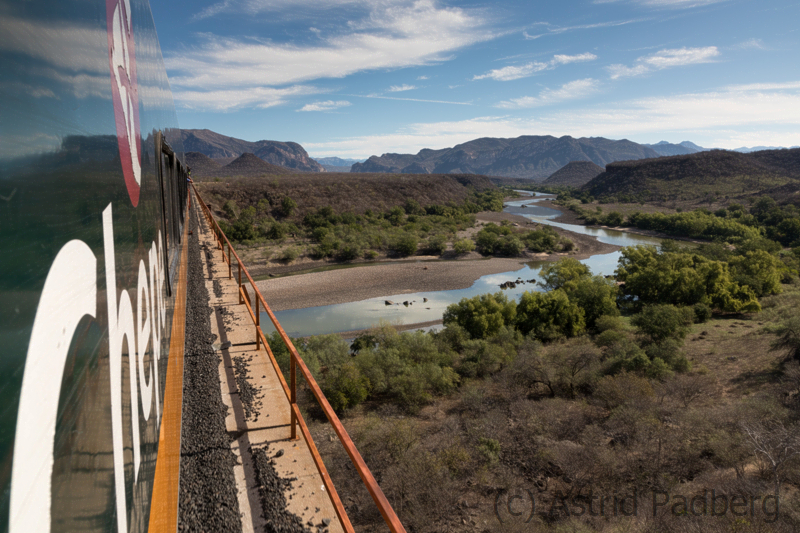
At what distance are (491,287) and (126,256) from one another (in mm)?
36304

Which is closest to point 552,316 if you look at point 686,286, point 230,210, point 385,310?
point 385,310

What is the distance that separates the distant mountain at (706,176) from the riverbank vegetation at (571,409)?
7351 cm

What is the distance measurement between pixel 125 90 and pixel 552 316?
26.1 meters

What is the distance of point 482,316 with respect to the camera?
78.5 feet

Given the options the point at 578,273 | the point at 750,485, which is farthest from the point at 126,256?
the point at 578,273

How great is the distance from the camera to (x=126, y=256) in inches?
64.6

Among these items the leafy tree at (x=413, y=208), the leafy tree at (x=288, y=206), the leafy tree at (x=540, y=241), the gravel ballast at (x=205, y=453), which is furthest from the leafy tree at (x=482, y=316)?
the leafy tree at (x=413, y=208)

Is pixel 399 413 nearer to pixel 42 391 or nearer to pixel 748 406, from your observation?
pixel 748 406

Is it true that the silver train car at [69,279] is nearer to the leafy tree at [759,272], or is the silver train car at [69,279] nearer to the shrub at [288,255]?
the leafy tree at [759,272]

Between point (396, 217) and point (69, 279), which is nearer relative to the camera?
point (69, 279)

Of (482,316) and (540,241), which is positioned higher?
(540,241)

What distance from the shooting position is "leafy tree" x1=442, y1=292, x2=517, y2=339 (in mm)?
23812

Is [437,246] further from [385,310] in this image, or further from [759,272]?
[759,272]

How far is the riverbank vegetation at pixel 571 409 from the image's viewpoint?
1012 cm
